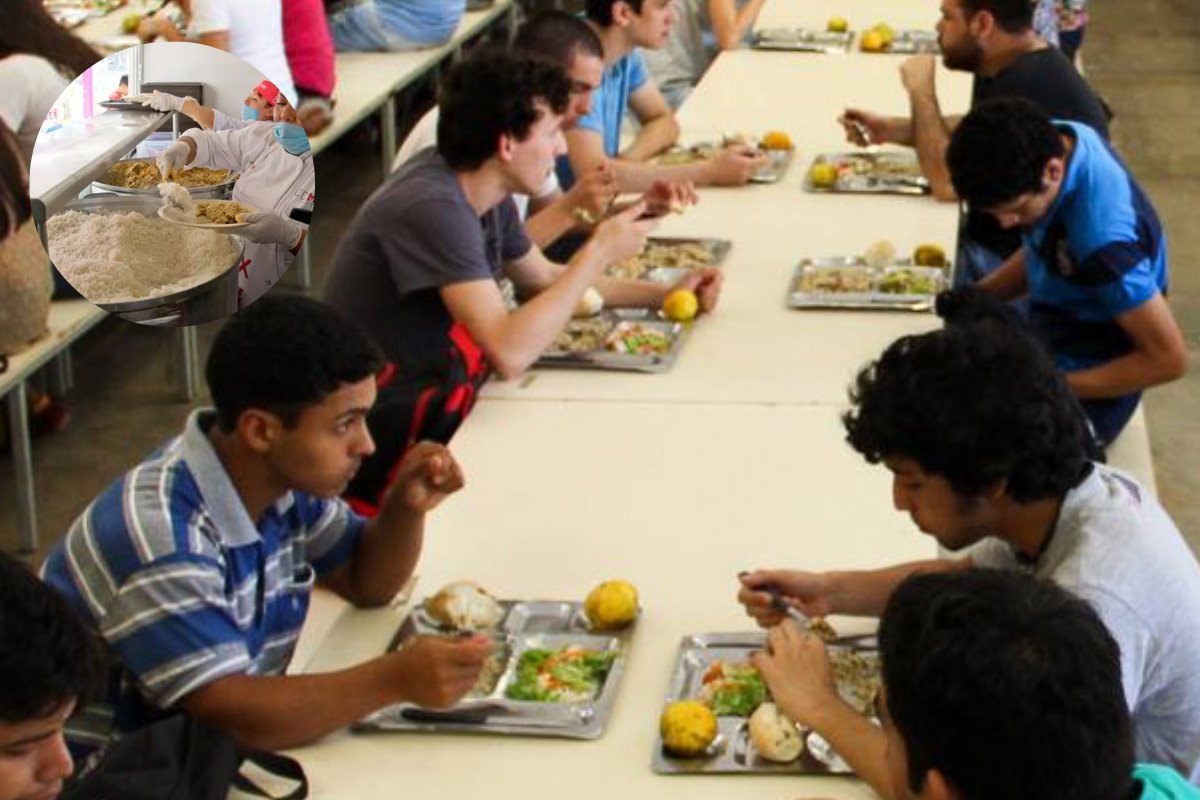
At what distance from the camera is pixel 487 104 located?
11.4 ft

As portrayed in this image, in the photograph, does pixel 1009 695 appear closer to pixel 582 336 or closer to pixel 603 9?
pixel 582 336

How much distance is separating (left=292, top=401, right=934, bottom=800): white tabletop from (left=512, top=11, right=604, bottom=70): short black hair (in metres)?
1.37

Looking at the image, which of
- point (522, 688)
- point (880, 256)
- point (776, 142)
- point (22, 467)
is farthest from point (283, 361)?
point (776, 142)

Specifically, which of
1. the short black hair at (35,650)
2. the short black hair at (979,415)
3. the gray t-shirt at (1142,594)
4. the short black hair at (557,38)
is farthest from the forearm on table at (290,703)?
the short black hair at (557,38)

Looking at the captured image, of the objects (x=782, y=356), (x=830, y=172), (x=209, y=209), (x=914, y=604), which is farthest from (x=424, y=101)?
(x=209, y=209)

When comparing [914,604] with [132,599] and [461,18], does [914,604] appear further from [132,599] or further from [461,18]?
[461,18]

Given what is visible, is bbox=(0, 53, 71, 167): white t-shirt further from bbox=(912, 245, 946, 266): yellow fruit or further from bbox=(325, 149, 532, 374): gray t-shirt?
bbox=(912, 245, 946, 266): yellow fruit

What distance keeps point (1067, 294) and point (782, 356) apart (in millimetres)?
629

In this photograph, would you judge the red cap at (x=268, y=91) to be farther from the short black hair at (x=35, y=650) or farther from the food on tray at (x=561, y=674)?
the food on tray at (x=561, y=674)

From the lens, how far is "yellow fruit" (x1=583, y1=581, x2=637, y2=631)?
2523mm

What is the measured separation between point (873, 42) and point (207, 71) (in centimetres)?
633

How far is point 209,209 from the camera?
2.21 ft

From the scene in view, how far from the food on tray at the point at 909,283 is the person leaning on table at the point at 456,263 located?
696 mm

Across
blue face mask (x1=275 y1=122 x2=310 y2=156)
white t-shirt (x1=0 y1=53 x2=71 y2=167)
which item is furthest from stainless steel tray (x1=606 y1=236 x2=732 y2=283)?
blue face mask (x1=275 y1=122 x2=310 y2=156)
